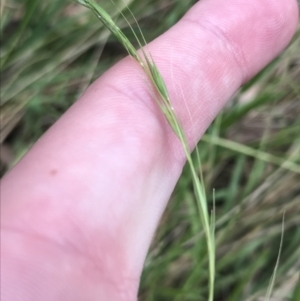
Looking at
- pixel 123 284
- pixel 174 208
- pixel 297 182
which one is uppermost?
pixel 123 284

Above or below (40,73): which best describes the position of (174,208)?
below


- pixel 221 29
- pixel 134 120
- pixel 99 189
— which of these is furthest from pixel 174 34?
pixel 99 189

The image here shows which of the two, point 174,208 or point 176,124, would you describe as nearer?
point 176,124

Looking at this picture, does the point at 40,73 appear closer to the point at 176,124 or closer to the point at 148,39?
the point at 148,39

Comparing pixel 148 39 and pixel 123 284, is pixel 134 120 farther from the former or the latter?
pixel 148 39

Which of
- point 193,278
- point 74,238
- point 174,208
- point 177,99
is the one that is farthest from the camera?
point 174,208

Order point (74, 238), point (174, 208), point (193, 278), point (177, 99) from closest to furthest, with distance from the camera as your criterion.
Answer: point (74, 238) < point (177, 99) < point (193, 278) < point (174, 208)
